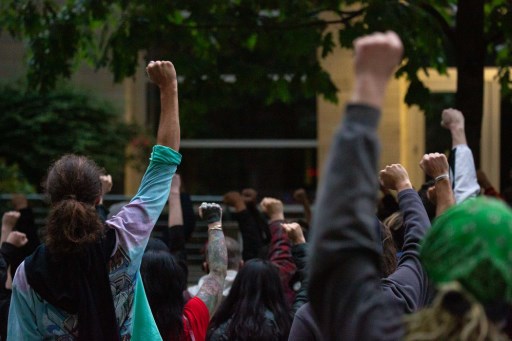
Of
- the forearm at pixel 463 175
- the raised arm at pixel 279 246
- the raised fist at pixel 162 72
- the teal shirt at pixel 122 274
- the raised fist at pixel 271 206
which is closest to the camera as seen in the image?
the teal shirt at pixel 122 274

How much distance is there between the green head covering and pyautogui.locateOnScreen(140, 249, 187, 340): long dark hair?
236cm

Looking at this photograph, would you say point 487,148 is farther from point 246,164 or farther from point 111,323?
point 111,323

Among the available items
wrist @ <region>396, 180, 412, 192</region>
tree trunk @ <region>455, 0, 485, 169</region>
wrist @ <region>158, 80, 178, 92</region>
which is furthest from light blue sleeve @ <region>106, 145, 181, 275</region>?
tree trunk @ <region>455, 0, 485, 169</region>

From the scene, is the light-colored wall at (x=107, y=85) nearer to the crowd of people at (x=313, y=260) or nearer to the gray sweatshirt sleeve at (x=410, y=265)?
the crowd of people at (x=313, y=260)

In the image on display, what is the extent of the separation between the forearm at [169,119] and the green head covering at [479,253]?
178 centimetres

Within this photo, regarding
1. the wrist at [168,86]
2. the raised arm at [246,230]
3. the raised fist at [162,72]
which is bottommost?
the raised arm at [246,230]

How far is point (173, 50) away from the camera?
8.99 meters

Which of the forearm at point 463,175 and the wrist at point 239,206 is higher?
the forearm at point 463,175

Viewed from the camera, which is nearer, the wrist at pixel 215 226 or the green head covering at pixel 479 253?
the green head covering at pixel 479 253

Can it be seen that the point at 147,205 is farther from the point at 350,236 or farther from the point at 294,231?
the point at 350,236

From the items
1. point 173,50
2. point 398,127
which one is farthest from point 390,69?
point 398,127

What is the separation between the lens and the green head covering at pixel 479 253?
186 cm

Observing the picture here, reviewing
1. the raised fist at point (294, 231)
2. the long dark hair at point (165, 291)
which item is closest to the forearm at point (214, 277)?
the long dark hair at point (165, 291)

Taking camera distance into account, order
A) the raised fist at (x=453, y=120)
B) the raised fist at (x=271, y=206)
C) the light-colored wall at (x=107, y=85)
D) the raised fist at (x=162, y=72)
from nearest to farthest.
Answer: the raised fist at (x=162, y=72) → the raised fist at (x=453, y=120) → the raised fist at (x=271, y=206) → the light-colored wall at (x=107, y=85)
